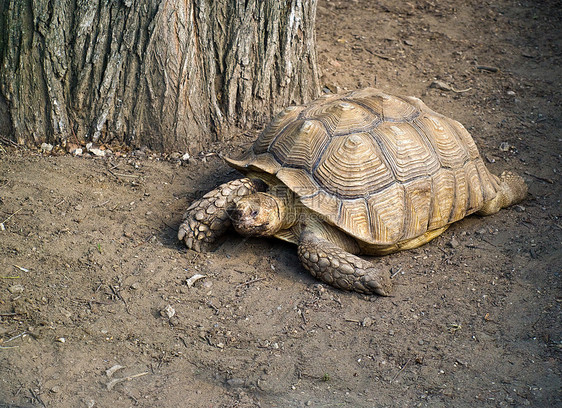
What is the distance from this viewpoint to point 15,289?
11.4 feet

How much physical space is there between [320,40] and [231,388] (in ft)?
15.0

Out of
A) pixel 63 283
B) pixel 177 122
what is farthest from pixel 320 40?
pixel 63 283

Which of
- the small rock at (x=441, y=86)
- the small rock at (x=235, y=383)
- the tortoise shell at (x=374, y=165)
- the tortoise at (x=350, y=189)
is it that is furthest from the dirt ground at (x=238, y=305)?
the small rock at (x=441, y=86)

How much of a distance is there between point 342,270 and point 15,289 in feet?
6.45

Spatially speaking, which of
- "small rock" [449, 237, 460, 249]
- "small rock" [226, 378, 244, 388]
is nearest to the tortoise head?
"small rock" [226, 378, 244, 388]

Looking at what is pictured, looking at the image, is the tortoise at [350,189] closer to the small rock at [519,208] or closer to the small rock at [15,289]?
the small rock at [519,208]

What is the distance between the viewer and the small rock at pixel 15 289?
3459mm

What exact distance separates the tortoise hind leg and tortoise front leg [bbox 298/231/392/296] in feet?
3.90

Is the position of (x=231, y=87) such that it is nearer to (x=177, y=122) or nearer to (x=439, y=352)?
(x=177, y=122)

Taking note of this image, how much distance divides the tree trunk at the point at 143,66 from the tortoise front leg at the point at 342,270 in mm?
1713

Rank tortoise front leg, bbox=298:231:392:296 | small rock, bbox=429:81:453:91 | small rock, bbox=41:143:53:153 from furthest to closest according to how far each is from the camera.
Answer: small rock, bbox=429:81:453:91 → small rock, bbox=41:143:53:153 → tortoise front leg, bbox=298:231:392:296

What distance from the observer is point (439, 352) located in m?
3.24

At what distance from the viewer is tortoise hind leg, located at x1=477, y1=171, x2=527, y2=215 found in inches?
175

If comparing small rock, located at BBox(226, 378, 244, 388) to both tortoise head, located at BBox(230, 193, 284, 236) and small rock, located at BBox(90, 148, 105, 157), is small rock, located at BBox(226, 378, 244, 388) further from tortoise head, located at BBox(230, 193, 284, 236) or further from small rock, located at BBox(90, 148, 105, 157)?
small rock, located at BBox(90, 148, 105, 157)
